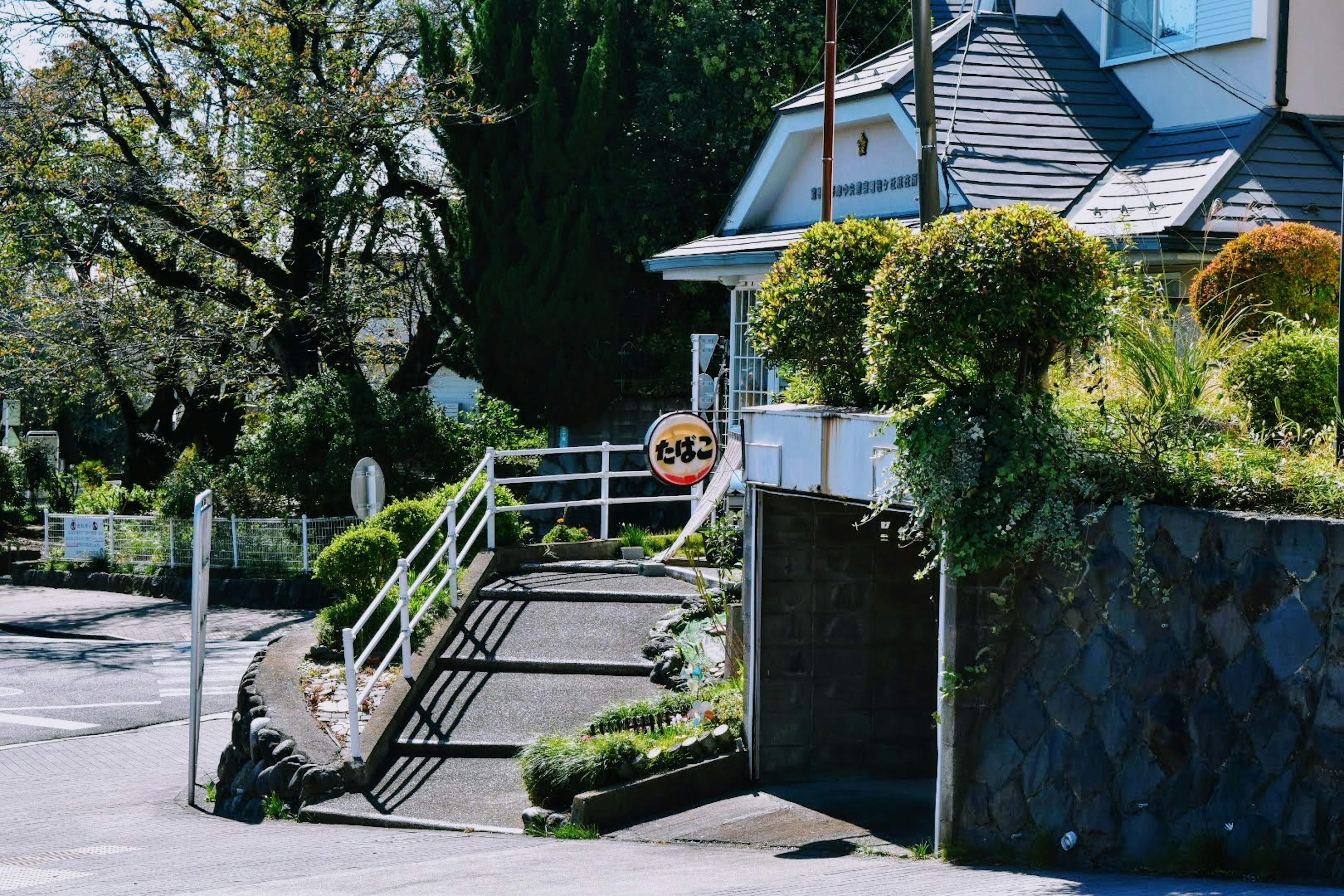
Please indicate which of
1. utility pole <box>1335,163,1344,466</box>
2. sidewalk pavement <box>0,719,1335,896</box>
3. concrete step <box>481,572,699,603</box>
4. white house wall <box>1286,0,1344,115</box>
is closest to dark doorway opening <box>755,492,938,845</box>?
sidewalk pavement <box>0,719,1335,896</box>

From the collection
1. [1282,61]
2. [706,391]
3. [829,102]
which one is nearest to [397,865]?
[706,391]

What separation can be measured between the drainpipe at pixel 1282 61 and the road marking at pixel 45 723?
533 inches

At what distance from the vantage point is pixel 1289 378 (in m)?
8.74

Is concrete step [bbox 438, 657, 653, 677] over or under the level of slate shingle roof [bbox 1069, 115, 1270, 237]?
under

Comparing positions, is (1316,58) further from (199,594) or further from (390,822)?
(199,594)

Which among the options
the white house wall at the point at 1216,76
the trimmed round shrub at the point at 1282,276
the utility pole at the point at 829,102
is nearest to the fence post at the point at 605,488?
the utility pole at the point at 829,102

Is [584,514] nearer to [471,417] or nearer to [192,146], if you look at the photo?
[471,417]

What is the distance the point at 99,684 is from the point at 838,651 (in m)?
10.4

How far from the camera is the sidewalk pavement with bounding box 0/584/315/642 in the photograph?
69.9 ft

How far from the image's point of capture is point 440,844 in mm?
9672

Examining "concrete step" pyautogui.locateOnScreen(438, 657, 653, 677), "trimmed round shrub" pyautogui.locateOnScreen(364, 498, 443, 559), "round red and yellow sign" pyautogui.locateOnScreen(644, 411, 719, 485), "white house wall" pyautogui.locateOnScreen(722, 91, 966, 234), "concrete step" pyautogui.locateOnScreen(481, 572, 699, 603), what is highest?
"white house wall" pyautogui.locateOnScreen(722, 91, 966, 234)

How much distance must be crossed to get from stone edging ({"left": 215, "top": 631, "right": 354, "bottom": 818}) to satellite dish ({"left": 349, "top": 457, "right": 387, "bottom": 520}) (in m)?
4.66

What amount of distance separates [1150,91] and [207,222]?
16006 mm

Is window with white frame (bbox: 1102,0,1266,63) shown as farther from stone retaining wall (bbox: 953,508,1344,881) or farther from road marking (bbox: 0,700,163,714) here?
road marking (bbox: 0,700,163,714)
